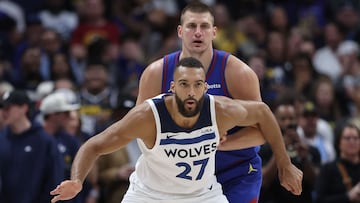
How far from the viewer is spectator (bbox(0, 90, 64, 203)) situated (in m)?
9.25

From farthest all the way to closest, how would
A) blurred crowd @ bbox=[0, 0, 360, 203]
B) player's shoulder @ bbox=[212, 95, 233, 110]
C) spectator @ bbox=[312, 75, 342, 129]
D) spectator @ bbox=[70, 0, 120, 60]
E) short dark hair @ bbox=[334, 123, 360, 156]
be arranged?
spectator @ bbox=[70, 0, 120, 60] → spectator @ bbox=[312, 75, 342, 129] → short dark hair @ bbox=[334, 123, 360, 156] → blurred crowd @ bbox=[0, 0, 360, 203] → player's shoulder @ bbox=[212, 95, 233, 110]

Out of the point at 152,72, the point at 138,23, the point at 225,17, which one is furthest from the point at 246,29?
the point at 152,72

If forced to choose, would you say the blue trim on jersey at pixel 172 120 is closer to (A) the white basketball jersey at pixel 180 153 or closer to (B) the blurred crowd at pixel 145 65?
(A) the white basketball jersey at pixel 180 153

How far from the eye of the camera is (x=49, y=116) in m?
10.3

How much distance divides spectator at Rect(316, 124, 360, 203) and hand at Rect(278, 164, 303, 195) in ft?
9.52

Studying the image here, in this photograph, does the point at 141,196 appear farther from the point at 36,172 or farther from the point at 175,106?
the point at 36,172

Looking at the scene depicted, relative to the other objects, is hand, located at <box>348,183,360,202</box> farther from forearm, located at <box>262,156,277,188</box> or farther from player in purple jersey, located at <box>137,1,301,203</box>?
player in purple jersey, located at <box>137,1,301,203</box>

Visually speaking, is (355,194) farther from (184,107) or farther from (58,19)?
(58,19)

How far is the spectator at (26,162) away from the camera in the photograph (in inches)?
364

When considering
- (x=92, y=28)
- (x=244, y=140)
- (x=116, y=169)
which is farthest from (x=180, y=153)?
(x=92, y=28)

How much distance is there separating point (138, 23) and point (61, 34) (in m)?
1.25

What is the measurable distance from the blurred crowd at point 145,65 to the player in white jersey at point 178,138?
93.7 inches

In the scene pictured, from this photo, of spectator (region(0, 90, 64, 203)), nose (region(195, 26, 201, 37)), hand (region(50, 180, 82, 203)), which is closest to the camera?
hand (region(50, 180, 82, 203))

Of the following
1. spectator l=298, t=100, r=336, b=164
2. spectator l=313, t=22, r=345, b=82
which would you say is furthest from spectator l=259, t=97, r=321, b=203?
spectator l=313, t=22, r=345, b=82
